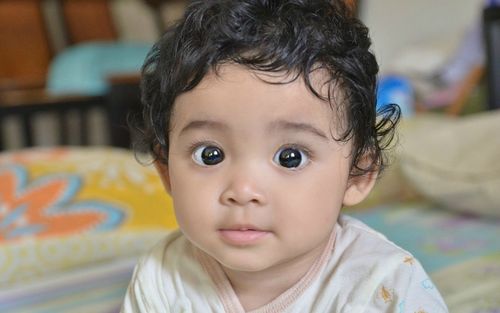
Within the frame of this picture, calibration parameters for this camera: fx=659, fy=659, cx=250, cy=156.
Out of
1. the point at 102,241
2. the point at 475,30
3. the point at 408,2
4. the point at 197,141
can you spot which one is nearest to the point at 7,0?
the point at 408,2

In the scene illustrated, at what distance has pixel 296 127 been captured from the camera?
0.59m

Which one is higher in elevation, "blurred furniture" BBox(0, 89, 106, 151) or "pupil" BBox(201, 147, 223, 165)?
"pupil" BBox(201, 147, 223, 165)

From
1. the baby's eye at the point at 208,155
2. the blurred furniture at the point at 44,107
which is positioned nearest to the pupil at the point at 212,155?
the baby's eye at the point at 208,155

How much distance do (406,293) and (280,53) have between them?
253 mm

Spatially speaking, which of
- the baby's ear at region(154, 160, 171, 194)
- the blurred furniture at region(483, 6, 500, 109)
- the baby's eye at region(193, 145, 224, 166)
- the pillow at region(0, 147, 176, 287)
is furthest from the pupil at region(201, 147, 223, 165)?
the blurred furniture at region(483, 6, 500, 109)

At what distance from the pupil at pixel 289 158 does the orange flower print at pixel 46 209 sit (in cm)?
74

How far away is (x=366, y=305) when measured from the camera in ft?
2.06

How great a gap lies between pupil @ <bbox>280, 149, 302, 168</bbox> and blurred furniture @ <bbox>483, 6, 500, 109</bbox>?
3.86 feet

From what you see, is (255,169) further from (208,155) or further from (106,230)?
Answer: (106,230)

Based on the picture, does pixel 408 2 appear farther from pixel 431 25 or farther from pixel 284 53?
pixel 284 53

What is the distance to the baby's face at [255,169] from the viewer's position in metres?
0.58

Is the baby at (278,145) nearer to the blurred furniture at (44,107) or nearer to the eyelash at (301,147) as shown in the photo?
the eyelash at (301,147)

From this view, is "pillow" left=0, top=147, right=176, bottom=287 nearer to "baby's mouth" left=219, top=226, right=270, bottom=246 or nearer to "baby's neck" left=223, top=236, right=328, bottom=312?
"baby's neck" left=223, top=236, right=328, bottom=312

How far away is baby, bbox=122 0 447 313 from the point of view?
0.59 meters
